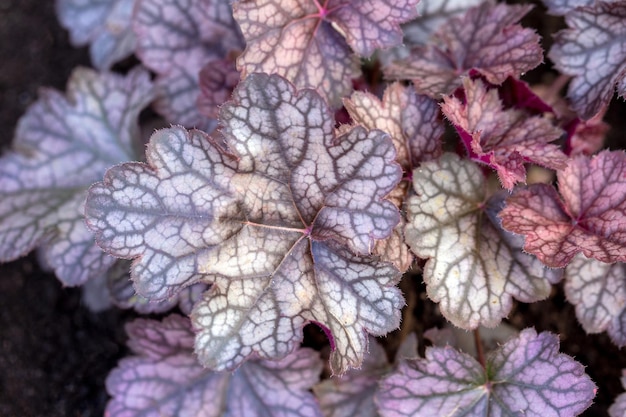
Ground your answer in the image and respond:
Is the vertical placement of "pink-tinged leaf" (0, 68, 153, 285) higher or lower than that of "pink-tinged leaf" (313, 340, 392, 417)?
higher

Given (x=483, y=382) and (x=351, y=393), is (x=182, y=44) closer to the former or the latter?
(x=351, y=393)

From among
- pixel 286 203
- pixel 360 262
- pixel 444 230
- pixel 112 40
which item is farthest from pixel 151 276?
pixel 112 40

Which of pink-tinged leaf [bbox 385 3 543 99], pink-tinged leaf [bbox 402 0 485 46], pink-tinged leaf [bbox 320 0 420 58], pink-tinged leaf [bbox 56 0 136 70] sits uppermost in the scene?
pink-tinged leaf [bbox 56 0 136 70]

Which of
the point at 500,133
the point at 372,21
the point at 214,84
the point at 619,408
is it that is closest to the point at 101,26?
the point at 214,84

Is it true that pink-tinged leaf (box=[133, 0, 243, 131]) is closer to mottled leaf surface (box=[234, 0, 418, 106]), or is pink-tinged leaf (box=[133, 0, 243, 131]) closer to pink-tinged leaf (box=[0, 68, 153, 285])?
pink-tinged leaf (box=[0, 68, 153, 285])

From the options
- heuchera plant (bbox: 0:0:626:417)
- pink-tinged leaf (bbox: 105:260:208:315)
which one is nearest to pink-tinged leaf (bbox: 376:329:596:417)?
heuchera plant (bbox: 0:0:626:417)

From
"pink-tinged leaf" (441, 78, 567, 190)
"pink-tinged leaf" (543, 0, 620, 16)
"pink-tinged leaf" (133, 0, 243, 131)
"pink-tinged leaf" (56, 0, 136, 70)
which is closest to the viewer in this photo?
"pink-tinged leaf" (441, 78, 567, 190)

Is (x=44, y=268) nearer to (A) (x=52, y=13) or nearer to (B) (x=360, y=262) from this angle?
(A) (x=52, y=13)

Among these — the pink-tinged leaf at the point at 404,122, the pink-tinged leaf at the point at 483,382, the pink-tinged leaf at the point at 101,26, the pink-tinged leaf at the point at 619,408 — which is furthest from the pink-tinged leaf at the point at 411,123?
the pink-tinged leaf at the point at 101,26
